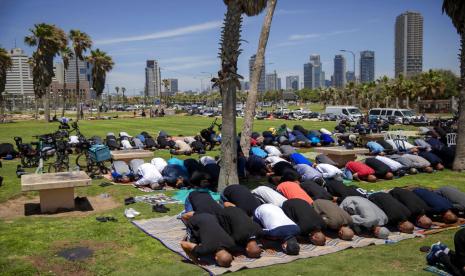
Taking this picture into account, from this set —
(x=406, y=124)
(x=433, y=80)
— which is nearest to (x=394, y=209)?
(x=406, y=124)

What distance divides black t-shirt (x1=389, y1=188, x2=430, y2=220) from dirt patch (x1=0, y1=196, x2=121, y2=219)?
7.10m

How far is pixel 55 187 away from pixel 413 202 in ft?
27.5

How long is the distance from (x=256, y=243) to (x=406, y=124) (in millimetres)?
40064

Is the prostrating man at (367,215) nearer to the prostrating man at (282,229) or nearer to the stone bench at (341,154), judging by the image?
the prostrating man at (282,229)

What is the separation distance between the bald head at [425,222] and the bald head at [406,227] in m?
0.41

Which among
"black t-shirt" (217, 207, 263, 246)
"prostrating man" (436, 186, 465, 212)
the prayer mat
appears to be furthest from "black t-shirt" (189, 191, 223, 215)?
"prostrating man" (436, 186, 465, 212)

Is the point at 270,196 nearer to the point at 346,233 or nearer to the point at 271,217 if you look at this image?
the point at 271,217

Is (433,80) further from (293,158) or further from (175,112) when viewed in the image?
(293,158)

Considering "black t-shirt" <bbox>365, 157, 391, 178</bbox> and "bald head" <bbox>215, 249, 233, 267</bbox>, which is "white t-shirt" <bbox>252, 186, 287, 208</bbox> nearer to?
"bald head" <bbox>215, 249, 233, 267</bbox>

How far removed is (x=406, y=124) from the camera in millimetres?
43969

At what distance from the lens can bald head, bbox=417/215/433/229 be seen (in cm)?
928

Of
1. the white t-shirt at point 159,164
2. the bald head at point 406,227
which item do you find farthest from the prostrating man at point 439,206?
the white t-shirt at point 159,164

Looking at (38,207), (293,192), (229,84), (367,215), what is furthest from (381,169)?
(38,207)

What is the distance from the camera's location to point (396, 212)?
9031mm
